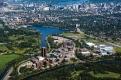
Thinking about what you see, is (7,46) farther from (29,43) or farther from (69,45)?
(69,45)

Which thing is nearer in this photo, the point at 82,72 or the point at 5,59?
the point at 82,72

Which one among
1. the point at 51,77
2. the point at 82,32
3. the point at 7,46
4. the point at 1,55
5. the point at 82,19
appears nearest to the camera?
the point at 51,77

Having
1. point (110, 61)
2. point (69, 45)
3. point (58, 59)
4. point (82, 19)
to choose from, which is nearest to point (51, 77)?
point (58, 59)

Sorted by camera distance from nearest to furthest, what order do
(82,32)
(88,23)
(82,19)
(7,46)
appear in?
(7,46), (82,32), (88,23), (82,19)

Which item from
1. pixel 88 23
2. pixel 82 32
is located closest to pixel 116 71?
pixel 82 32

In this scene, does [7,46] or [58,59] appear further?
[7,46]

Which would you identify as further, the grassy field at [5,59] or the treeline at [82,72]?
the grassy field at [5,59]

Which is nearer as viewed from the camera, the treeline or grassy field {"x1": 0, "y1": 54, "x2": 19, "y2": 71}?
the treeline

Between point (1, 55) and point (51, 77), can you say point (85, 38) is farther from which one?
point (51, 77)

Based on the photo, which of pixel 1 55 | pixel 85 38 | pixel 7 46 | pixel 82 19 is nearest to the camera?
pixel 1 55
